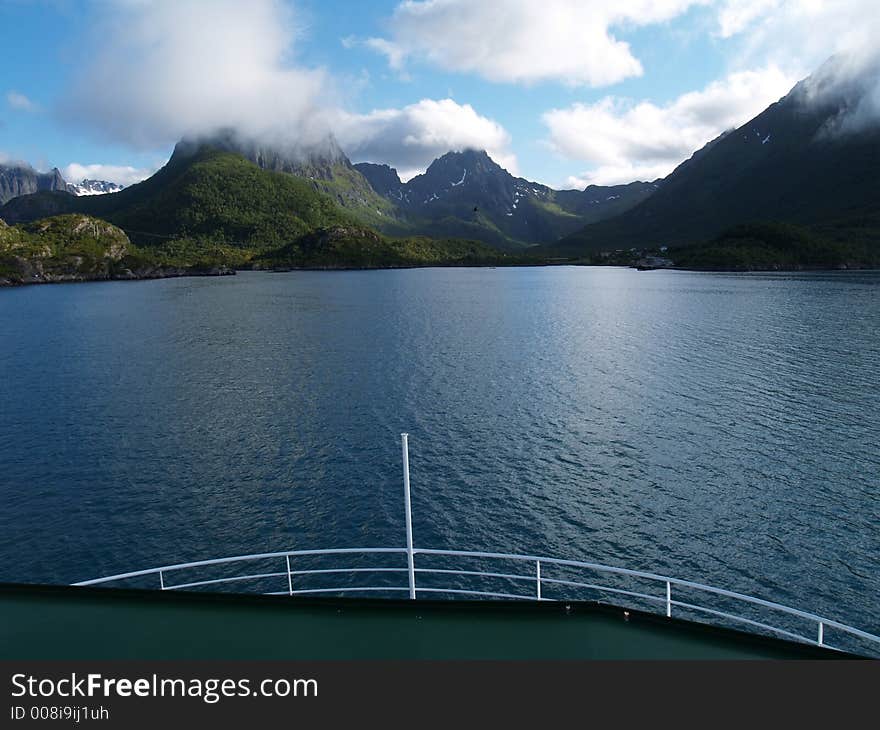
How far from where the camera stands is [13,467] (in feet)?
143

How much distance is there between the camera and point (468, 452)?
45.5 metres

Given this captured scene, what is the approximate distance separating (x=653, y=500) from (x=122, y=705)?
3349cm

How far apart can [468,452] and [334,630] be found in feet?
108

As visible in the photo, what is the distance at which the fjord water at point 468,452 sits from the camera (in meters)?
31.5

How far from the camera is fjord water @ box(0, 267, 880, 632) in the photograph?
103 ft

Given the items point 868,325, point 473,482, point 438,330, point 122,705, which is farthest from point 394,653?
point 868,325

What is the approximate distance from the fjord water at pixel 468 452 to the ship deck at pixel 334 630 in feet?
56.3

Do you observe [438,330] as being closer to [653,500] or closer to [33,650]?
[653,500]

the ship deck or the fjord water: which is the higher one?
the ship deck

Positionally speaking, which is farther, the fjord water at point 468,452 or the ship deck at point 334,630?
the fjord water at point 468,452

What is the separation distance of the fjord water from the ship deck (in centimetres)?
1715

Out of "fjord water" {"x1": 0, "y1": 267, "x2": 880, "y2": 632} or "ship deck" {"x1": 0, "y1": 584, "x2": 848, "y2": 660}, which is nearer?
"ship deck" {"x1": 0, "y1": 584, "x2": 848, "y2": 660}

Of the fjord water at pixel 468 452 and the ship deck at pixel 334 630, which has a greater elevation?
the ship deck at pixel 334 630

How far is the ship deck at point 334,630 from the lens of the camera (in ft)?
40.5
